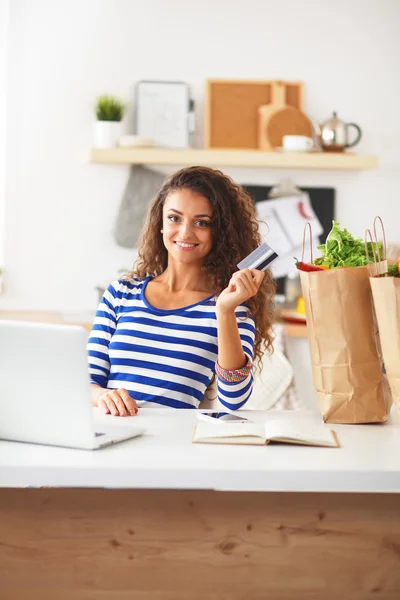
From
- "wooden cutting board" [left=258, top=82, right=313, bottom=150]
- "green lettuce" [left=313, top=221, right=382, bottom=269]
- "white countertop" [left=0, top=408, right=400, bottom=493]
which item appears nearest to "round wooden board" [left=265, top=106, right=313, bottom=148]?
"wooden cutting board" [left=258, top=82, right=313, bottom=150]

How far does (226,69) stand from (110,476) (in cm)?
316

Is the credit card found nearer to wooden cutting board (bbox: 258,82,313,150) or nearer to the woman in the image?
the woman

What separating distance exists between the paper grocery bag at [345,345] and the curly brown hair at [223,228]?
480 mm

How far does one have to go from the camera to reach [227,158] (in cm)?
392

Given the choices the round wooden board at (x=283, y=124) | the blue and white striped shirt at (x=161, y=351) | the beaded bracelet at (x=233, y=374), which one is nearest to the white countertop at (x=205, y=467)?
the beaded bracelet at (x=233, y=374)

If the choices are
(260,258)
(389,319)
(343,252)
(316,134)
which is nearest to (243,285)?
(260,258)

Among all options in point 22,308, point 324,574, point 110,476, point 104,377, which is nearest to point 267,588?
point 324,574

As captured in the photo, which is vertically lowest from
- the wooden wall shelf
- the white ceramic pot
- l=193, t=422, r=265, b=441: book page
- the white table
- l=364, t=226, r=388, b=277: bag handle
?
the white table

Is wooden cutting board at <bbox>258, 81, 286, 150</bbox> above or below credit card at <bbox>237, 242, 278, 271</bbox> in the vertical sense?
above

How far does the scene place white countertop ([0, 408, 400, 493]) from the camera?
1229 mm

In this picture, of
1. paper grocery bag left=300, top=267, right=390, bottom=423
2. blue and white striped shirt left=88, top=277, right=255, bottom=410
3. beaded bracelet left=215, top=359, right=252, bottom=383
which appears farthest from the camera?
blue and white striped shirt left=88, top=277, right=255, bottom=410

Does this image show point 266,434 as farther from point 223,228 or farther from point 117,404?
point 223,228

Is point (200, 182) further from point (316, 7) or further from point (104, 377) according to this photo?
point (316, 7)

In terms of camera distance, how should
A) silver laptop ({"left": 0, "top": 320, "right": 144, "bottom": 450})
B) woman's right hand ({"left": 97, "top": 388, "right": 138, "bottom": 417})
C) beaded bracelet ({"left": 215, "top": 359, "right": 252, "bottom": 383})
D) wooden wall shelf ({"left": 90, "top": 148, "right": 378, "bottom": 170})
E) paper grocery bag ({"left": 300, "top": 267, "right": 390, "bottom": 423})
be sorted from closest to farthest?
1. silver laptop ({"left": 0, "top": 320, "right": 144, "bottom": 450})
2. paper grocery bag ({"left": 300, "top": 267, "right": 390, "bottom": 423})
3. woman's right hand ({"left": 97, "top": 388, "right": 138, "bottom": 417})
4. beaded bracelet ({"left": 215, "top": 359, "right": 252, "bottom": 383})
5. wooden wall shelf ({"left": 90, "top": 148, "right": 378, "bottom": 170})
